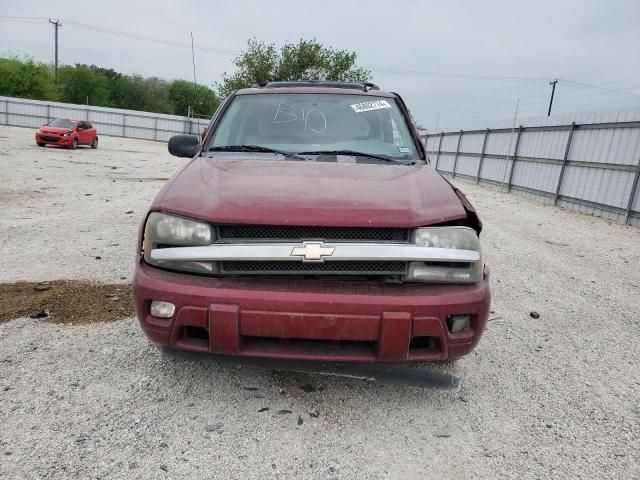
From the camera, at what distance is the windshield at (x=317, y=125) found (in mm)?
2922

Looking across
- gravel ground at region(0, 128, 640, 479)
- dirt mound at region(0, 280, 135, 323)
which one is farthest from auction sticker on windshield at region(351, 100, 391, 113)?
dirt mound at region(0, 280, 135, 323)

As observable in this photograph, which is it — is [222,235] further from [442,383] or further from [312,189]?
[442,383]

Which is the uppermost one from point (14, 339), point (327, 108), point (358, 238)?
point (327, 108)

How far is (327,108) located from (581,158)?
10187mm

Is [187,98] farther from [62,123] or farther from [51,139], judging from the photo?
[51,139]

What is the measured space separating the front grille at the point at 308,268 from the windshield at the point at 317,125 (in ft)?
3.48

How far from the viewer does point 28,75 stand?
5031cm

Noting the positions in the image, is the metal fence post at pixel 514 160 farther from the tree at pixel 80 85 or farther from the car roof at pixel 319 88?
the tree at pixel 80 85

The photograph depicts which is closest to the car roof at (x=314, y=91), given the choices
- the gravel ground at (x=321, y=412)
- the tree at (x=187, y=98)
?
the gravel ground at (x=321, y=412)

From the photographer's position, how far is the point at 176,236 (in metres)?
2.00

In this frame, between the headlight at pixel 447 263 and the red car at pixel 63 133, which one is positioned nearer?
the headlight at pixel 447 263

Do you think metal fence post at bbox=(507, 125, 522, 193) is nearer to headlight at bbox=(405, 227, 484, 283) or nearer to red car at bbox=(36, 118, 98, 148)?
headlight at bbox=(405, 227, 484, 283)

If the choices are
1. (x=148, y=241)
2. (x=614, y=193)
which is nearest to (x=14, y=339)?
(x=148, y=241)

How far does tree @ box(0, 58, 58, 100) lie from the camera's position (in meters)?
48.6
